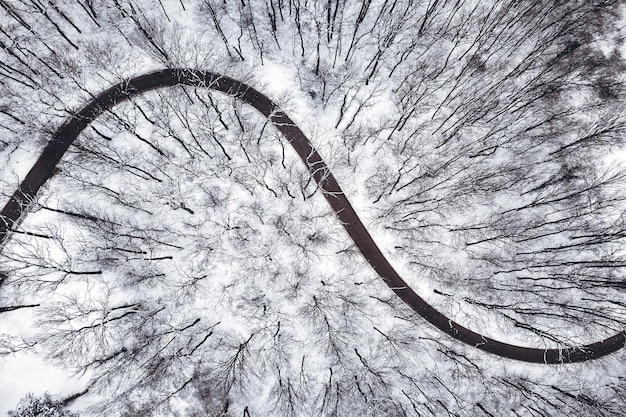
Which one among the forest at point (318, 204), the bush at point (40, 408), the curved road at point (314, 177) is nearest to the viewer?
the bush at point (40, 408)

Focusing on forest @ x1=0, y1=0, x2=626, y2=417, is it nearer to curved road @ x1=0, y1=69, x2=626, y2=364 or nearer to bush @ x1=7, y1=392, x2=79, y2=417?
curved road @ x1=0, y1=69, x2=626, y2=364

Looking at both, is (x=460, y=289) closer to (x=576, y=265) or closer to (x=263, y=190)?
(x=576, y=265)

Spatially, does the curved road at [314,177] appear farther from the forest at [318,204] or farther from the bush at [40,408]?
the bush at [40,408]

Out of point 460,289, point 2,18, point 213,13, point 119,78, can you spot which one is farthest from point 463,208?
point 2,18

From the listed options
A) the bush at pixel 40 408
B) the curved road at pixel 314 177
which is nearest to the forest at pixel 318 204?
the curved road at pixel 314 177

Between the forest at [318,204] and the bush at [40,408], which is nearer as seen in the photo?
the bush at [40,408]

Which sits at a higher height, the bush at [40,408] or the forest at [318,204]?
the forest at [318,204]
